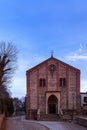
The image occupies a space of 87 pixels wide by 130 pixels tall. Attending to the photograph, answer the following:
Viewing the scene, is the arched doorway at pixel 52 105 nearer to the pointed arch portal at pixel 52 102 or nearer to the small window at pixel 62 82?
the pointed arch portal at pixel 52 102

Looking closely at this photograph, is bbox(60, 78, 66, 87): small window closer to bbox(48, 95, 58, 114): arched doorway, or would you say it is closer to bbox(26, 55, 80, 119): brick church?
bbox(26, 55, 80, 119): brick church

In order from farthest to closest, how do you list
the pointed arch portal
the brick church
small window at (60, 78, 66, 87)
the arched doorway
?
1. small window at (60, 78, 66, 87)
2. the arched doorway
3. the pointed arch portal
4. the brick church

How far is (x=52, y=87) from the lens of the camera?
9406 centimetres

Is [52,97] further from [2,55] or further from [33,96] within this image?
[2,55]

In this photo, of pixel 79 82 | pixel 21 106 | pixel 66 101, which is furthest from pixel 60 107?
pixel 21 106

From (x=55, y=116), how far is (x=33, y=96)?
31.6 ft

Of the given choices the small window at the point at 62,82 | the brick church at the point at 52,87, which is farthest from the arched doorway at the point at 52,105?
the small window at the point at 62,82

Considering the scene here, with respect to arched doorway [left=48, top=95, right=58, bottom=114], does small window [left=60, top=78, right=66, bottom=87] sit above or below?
above

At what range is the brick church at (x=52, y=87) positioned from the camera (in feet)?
304

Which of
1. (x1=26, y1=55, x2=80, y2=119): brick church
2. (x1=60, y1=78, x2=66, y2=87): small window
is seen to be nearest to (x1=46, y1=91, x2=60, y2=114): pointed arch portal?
(x1=26, y1=55, x2=80, y2=119): brick church

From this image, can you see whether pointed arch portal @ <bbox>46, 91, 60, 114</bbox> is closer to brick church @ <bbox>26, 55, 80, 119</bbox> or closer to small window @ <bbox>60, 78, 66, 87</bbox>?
brick church @ <bbox>26, 55, 80, 119</bbox>

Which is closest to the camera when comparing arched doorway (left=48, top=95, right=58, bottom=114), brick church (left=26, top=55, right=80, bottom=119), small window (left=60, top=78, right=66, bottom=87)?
brick church (left=26, top=55, right=80, bottom=119)

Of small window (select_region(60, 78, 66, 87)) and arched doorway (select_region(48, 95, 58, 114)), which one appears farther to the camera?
small window (select_region(60, 78, 66, 87))

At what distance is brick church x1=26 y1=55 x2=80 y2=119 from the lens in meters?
92.6
